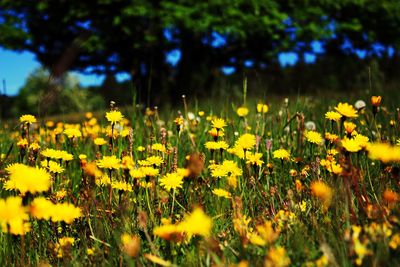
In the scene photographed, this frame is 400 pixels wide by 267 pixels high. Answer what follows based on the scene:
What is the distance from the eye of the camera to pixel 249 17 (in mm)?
11102

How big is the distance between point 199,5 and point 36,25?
224 inches

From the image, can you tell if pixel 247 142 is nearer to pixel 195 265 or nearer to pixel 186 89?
pixel 195 265

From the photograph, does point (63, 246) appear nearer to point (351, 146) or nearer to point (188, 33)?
point (351, 146)

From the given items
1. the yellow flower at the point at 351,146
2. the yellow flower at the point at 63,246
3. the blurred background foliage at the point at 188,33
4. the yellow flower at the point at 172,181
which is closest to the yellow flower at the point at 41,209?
the yellow flower at the point at 63,246

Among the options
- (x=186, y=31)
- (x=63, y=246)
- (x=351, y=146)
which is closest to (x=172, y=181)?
(x=63, y=246)

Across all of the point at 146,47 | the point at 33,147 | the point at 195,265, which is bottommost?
the point at 195,265

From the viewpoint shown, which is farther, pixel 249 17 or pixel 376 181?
pixel 249 17

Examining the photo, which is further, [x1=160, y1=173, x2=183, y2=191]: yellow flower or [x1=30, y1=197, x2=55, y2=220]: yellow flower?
[x1=160, y1=173, x2=183, y2=191]: yellow flower

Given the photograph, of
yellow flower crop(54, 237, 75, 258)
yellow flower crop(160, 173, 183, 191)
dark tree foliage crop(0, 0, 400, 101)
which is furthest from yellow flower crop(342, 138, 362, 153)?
dark tree foliage crop(0, 0, 400, 101)

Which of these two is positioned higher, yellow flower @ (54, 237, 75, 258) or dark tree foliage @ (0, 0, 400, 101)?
dark tree foliage @ (0, 0, 400, 101)

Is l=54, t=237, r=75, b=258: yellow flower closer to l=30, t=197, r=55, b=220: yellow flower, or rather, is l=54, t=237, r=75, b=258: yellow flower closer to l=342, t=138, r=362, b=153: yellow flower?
l=30, t=197, r=55, b=220: yellow flower

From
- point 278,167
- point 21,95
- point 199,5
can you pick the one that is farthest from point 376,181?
point 21,95

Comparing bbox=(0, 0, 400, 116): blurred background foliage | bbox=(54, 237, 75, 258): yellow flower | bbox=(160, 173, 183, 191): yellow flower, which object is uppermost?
bbox=(0, 0, 400, 116): blurred background foliage

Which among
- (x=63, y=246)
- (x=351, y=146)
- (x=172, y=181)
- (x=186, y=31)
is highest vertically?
(x=186, y=31)
